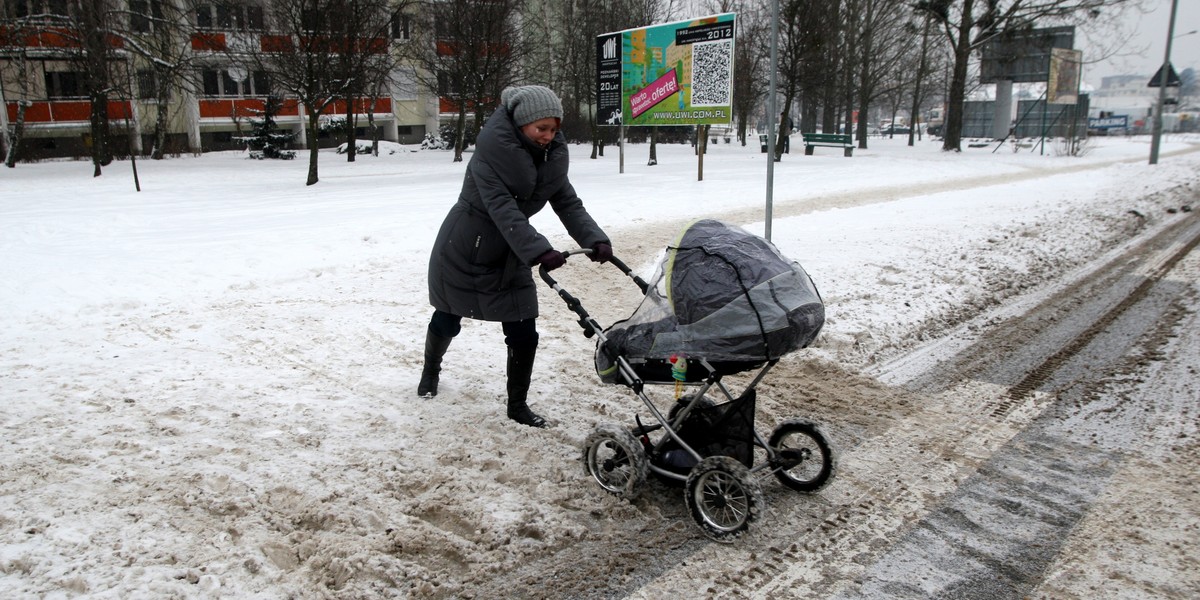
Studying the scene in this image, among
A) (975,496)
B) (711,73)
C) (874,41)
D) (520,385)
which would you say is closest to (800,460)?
(975,496)

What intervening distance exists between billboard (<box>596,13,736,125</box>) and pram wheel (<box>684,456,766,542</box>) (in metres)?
14.5

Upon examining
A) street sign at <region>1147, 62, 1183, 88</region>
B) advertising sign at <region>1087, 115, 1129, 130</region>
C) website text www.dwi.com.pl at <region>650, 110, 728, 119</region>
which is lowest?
website text www.dwi.com.pl at <region>650, 110, 728, 119</region>

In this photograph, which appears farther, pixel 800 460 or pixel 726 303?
pixel 800 460

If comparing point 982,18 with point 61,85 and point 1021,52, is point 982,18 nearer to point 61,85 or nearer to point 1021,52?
point 1021,52

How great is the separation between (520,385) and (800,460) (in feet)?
5.30

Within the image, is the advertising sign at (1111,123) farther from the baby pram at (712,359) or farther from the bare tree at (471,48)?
the baby pram at (712,359)

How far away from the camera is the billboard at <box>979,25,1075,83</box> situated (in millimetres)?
32044

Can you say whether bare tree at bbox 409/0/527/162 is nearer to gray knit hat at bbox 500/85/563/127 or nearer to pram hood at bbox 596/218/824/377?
gray knit hat at bbox 500/85/563/127

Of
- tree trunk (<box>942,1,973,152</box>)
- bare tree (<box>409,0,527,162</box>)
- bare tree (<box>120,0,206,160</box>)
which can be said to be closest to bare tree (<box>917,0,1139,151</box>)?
tree trunk (<box>942,1,973,152</box>)

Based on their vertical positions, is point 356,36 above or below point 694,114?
above

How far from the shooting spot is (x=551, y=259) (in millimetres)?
3646

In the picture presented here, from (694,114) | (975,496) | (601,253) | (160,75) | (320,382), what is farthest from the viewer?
(160,75)

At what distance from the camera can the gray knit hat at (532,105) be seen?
12.4 feet

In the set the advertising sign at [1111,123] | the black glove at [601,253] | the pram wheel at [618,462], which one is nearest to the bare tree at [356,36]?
the black glove at [601,253]
